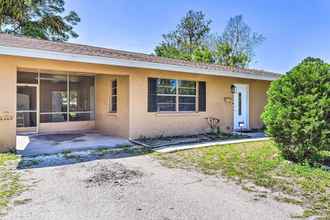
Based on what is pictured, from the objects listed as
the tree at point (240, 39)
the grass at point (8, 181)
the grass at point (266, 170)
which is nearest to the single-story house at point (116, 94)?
the grass at point (8, 181)

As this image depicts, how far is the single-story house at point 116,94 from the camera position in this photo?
7.99m

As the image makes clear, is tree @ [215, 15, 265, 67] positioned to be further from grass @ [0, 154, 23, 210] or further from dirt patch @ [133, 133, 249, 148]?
grass @ [0, 154, 23, 210]

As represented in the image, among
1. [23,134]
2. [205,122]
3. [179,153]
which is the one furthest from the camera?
[205,122]

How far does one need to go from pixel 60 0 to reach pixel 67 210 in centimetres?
2460

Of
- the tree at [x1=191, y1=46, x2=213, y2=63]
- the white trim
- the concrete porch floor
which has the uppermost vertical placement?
the tree at [x1=191, y1=46, x2=213, y2=63]

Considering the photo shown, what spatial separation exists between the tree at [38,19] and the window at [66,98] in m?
12.1

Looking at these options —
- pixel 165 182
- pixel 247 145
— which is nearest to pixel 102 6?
pixel 247 145

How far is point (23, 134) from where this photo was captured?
421 inches

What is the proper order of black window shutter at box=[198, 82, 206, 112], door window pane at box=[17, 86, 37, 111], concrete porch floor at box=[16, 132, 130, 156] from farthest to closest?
black window shutter at box=[198, 82, 206, 112]
door window pane at box=[17, 86, 37, 111]
concrete porch floor at box=[16, 132, 130, 156]

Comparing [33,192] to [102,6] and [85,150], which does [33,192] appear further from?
[102,6]

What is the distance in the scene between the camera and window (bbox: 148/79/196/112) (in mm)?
10227

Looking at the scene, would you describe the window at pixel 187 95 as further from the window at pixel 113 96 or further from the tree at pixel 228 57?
the tree at pixel 228 57

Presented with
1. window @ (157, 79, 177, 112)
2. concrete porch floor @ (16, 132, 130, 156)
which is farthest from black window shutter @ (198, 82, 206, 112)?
concrete porch floor @ (16, 132, 130, 156)

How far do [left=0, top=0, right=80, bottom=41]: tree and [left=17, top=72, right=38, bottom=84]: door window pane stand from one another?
12.1 m
